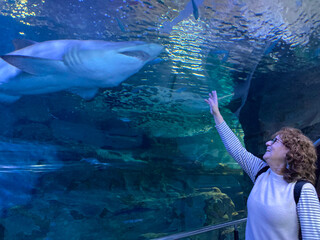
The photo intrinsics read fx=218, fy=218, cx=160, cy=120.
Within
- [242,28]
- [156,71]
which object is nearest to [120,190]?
[156,71]

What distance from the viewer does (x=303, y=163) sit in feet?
3.80

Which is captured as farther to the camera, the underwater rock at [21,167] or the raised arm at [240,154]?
the underwater rock at [21,167]

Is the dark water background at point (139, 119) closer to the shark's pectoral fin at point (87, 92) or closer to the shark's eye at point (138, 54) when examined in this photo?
the shark's eye at point (138, 54)

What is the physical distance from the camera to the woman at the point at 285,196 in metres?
1.01

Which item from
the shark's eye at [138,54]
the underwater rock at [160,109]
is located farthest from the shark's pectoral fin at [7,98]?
the shark's eye at [138,54]

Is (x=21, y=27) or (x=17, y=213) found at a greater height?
(x=21, y=27)

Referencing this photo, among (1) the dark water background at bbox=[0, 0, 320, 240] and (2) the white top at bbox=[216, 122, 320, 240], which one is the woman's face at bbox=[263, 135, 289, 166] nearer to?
(2) the white top at bbox=[216, 122, 320, 240]

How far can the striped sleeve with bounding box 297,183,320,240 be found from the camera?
3.21ft

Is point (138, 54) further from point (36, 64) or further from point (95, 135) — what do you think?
point (95, 135)

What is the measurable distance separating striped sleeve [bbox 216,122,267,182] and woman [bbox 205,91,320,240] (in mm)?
121

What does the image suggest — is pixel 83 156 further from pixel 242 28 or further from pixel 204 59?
pixel 242 28

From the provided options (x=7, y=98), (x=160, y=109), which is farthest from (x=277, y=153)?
(x=160, y=109)

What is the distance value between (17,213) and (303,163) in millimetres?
7432

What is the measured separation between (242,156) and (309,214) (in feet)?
1.89
